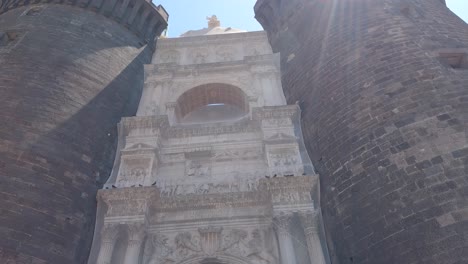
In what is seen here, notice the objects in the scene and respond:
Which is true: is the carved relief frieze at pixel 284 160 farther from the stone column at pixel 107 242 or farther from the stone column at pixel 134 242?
the stone column at pixel 107 242

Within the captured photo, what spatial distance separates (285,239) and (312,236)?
0.51 m

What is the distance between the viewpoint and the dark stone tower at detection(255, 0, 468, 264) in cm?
833

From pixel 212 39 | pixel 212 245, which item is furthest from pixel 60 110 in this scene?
pixel 212 245

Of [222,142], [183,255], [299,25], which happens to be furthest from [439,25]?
[183,255]

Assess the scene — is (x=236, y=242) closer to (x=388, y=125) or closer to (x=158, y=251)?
(x=158, y=251)

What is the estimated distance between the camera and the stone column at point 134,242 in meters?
7.99

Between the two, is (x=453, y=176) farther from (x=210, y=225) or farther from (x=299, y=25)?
(x=299, y=25)

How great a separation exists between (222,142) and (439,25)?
Result: 7.48 m

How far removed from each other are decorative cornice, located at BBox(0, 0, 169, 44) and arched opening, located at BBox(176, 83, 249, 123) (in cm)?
563

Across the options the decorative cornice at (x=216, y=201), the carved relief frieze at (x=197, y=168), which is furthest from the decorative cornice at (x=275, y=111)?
the decorative cornice at (x=216, y=201)

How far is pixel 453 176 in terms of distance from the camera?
28.0ft

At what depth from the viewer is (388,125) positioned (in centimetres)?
1005

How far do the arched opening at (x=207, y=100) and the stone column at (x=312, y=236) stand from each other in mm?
4532

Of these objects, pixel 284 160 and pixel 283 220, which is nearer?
pixel 283 220
